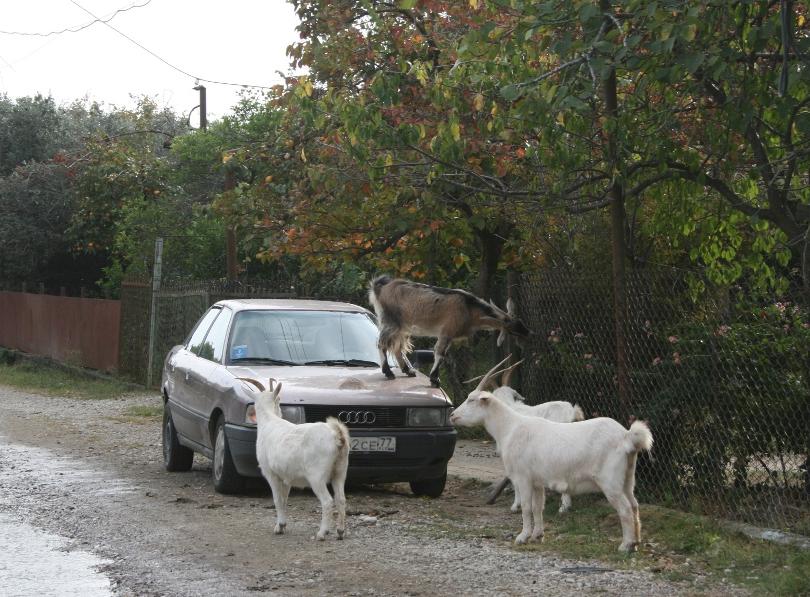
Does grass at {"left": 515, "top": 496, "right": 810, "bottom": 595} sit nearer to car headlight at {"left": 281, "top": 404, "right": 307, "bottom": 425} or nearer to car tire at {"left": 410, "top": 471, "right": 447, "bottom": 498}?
car tire at {"left": 410, "top": 471, "right": 447, "bottom": 498}

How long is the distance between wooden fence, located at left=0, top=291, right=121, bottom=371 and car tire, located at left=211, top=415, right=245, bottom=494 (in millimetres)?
14978

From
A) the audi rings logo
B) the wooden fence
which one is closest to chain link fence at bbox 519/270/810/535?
the audi rings logo

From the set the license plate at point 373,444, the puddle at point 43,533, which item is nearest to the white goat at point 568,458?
the license plate at point 373,444

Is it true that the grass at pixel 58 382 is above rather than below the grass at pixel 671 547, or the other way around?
below

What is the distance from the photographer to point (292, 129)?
17.7 meters

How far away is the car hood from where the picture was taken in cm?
1005

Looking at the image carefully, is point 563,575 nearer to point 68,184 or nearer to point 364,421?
A: point 364,421

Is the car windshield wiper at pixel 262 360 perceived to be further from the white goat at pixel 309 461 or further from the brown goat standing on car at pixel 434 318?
the white goat at pixel 309 461

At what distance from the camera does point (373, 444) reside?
10.0m

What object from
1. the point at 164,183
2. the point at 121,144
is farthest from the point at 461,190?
the point at 121,144

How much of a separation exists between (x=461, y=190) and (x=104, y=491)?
5.15m

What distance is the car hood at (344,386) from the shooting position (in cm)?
1005

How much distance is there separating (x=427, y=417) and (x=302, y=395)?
113cm

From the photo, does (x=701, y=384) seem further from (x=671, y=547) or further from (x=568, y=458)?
(x=568, y=458)
